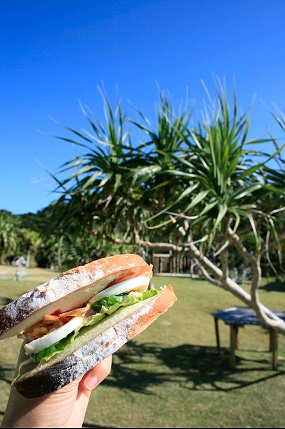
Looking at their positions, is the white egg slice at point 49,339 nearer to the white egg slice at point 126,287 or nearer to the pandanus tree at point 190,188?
the white egg slice at point 126,287

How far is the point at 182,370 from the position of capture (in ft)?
25.8

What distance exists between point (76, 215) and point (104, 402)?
2.49 meters

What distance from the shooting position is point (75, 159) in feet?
18.9

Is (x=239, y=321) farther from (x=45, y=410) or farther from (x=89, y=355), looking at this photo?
(x=45, y=410)

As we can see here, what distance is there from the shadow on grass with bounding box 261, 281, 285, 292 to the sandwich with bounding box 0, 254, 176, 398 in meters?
18.5

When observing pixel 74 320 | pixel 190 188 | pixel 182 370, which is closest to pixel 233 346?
pixel 182 370

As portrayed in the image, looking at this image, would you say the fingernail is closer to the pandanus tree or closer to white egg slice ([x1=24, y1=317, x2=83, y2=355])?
white egg slice ([x1=24, y1=317, x2=83, y2=355])

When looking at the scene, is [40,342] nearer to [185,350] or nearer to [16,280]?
[16,280]

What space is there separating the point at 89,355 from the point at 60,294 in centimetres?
20

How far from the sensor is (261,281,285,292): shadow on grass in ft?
62.8

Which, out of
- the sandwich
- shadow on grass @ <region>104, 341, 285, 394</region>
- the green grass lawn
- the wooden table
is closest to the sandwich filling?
the sandwich

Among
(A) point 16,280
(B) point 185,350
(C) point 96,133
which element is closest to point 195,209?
(C) point 96,133

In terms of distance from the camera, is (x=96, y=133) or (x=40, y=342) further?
(x=96, y=133)

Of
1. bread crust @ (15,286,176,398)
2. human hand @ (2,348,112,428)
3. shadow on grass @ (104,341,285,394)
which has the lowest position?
shadow on grass @ (104,341,285,394)
